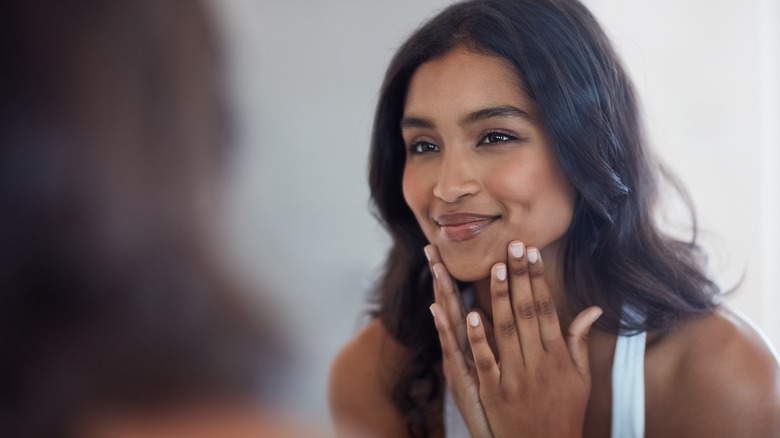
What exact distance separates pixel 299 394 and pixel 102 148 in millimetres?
251

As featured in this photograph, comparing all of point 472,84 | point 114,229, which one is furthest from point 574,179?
point 114,229

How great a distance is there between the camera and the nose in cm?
71

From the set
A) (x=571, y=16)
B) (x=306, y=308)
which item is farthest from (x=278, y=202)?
(x=571, y=16)

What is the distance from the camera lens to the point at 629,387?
30.5 inches

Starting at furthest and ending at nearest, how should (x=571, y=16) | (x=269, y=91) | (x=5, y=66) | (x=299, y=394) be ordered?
(x=571, y=16), (x=269, y=91), (x=299, y=394), (x=5, y=66)

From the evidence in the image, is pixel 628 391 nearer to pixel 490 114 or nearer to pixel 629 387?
pixel 629 387

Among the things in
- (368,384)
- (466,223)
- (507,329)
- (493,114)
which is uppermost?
(493,114)

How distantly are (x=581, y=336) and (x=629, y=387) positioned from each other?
3.9 inches

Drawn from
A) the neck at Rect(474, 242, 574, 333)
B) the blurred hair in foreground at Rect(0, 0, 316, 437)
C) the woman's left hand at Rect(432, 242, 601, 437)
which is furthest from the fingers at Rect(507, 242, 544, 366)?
the blurred hair in foreground at Rect(0, 0, 316, 437)

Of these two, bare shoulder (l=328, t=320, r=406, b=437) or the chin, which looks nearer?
the chin

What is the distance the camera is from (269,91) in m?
0.63

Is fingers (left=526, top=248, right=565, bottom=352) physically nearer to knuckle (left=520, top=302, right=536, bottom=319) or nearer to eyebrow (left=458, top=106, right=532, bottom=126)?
knuckle (left=520, top=302, right=536, bottom=319)

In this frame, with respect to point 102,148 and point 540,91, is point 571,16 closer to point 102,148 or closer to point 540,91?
point 540,91

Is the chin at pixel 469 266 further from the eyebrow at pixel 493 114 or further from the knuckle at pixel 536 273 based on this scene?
the eyebrow at pixel 493 114
